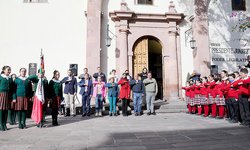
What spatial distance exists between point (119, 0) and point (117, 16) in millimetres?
1301

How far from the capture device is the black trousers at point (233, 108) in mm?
7637

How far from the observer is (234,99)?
767 centimetres

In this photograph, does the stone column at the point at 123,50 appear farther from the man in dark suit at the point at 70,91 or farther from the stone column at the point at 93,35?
the man in dark suit at the point at 70,91

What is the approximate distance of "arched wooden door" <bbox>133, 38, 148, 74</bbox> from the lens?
1400 centimetres

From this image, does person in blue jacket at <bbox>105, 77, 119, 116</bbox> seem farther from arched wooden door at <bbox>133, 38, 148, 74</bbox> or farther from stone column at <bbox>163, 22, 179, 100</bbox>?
stone column at <bbox>163, 22, 179, 100</bbox>

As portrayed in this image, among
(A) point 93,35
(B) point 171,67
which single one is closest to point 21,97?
(A) point 93,35

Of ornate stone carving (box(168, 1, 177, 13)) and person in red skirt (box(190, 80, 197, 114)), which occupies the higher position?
ornate stone carving (box(168, 1, 177, 13))

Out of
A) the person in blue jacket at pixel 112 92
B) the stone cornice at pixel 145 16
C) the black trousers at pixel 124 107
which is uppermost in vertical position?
the stone cornice at pixel 145 16

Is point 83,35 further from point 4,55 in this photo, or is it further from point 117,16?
point 4,55

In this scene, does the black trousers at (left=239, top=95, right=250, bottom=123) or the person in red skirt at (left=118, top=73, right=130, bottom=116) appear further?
the person in red skirt at (left=118, top=73, right=130, bottom=116)

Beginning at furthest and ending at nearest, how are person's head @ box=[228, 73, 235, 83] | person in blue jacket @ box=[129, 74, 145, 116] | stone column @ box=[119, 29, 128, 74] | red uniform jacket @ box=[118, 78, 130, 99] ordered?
1. stone column @ box=[119, 29, 128, 74]
2. person in blue jacket @ box=[129, 74, 145, 116]
3. red uniform jacket @ box=[118, 78, 130, 99]
4. person's head @ box=[228, 73, 235, 83]

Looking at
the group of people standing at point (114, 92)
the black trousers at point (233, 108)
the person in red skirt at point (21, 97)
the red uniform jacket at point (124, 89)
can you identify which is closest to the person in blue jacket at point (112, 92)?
the group of people standing at point (114, 92)

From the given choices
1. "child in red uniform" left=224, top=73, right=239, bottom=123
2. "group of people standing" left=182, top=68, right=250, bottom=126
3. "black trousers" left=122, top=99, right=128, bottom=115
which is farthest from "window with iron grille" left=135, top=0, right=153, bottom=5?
"child in red uniform" left=224, top=73, right=239, bottom=123

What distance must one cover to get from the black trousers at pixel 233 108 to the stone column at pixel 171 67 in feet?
18.9
